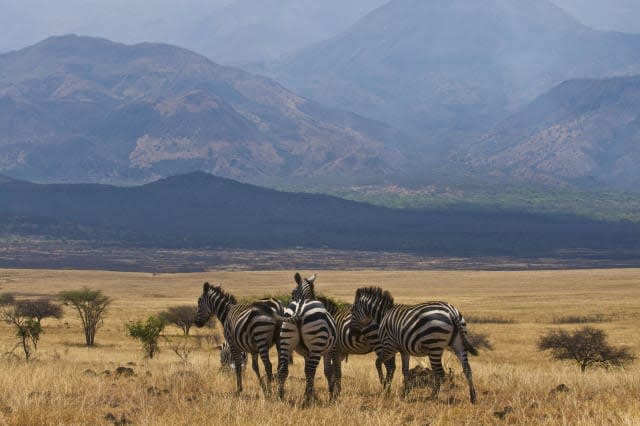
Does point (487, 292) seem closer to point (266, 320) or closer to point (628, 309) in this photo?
point (628, 309)

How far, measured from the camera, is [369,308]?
18125 millimetres

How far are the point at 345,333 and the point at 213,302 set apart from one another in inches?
109

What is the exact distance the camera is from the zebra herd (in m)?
16.0

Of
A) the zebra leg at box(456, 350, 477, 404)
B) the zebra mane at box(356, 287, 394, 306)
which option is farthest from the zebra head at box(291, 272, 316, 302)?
the zebra leg at box(456, 350, 477, 404)

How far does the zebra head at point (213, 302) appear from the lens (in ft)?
62.5

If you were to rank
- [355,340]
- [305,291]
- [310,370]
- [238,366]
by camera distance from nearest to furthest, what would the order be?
[310,370] < [238,366] < [355,340] < [305,291]

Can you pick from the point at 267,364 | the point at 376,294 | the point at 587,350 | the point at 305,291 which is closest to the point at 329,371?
the point at 267,364

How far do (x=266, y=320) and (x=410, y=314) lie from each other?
2532 mm

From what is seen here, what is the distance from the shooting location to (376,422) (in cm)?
1328

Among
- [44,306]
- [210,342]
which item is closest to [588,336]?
[210,342]

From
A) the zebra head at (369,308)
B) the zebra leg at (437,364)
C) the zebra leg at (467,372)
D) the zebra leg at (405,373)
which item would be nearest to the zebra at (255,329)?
the zebra head at (369,308)

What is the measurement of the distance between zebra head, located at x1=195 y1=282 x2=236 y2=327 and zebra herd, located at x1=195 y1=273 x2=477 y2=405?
0.55m

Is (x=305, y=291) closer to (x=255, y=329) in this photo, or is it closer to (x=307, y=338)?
(x=255, y=329)

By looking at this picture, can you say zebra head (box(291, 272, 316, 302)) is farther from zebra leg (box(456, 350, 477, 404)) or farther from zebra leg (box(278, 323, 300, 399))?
zebra leg (box(456, 350, 477, 404))
